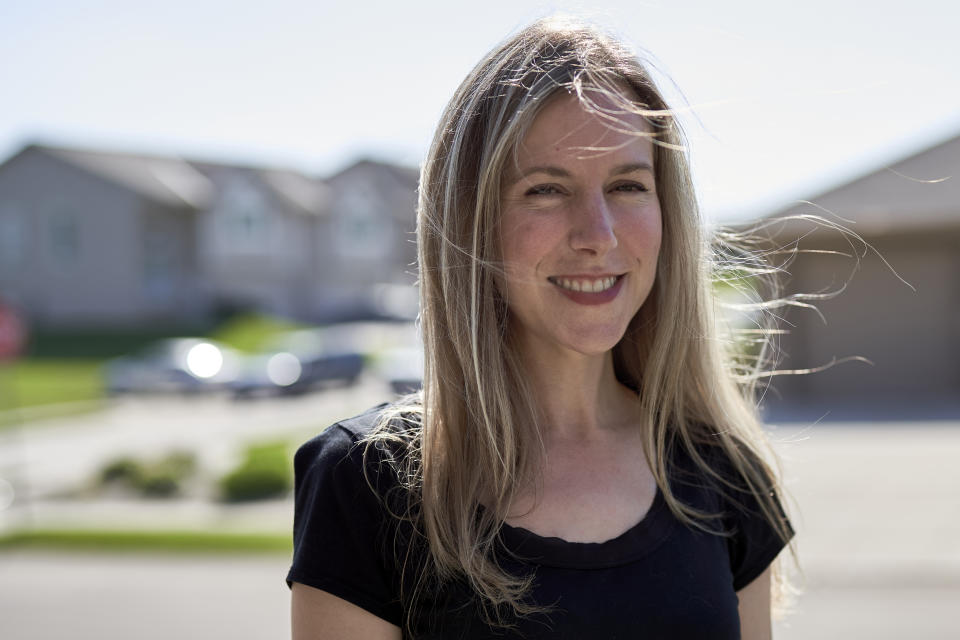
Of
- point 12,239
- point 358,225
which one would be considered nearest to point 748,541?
point 12,239

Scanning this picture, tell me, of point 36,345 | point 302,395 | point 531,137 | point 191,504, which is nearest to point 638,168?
point 531,137

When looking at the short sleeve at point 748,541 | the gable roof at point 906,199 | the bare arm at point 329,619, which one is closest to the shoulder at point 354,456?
the bare arm at point 329,619

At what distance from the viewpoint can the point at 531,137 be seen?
76.5 inches

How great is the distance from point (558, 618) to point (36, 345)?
38406mm

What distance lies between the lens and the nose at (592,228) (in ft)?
6.32

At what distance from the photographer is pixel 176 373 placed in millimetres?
27172

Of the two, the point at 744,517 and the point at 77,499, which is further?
the point at 77,499

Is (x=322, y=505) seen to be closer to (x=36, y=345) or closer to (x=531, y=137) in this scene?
(x=531, y=137)

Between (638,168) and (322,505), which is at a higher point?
(638,168)

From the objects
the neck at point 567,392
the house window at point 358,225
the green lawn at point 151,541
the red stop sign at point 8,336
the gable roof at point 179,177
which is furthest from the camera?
the house window at point 358,225

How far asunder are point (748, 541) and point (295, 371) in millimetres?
25173

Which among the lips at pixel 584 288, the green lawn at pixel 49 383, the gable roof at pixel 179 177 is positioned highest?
the gable roof at pixel 179 177

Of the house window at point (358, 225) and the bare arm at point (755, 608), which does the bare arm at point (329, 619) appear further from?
the house window at point (358, 225)

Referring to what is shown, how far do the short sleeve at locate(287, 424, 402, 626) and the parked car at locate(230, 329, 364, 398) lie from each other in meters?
24.8
